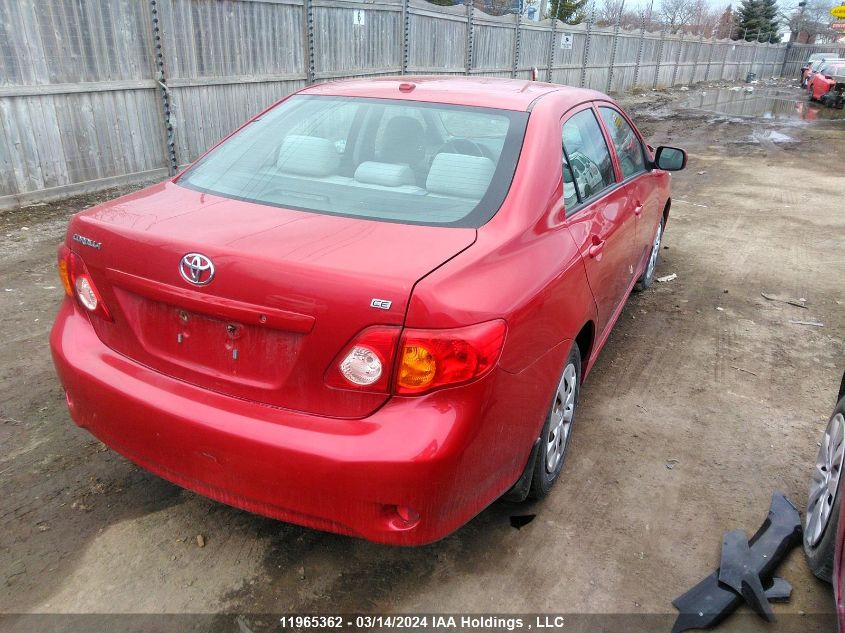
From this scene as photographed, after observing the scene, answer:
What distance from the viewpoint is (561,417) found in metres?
3.00

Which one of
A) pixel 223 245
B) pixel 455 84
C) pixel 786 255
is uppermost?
pixel 455 84

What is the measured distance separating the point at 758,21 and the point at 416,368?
74.3 meters

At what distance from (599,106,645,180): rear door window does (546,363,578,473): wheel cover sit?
1.61 meters

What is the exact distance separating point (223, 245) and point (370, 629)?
1.40 metres

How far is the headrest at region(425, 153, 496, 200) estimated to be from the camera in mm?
2652

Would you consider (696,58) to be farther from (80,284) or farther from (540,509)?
(80,284)

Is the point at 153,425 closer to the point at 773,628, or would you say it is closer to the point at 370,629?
the point at 370,629

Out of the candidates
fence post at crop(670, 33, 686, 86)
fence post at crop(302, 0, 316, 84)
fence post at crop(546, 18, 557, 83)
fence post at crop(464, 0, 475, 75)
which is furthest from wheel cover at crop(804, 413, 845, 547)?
fence post at crop(670, 33, 686, 86)

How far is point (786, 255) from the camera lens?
7031 millimetres

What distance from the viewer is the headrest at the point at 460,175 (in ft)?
8.70

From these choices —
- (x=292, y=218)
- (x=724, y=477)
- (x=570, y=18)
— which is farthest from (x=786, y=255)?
(x=570, y=18)

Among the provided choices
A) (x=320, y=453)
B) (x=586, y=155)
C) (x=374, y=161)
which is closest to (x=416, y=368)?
(x=320, y=453)

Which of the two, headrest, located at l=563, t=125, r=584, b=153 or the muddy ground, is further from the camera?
headrest, located at l=563, t=125, r=584, b=153

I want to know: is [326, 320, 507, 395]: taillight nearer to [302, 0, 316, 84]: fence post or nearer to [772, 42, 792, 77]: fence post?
[302, 0, 316, 84]: fence post
